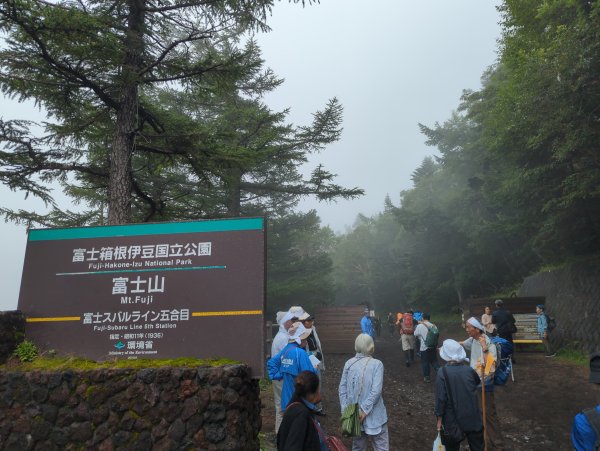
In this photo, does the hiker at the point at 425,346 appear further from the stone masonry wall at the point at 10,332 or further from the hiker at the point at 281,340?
the stone masonry wall at the point at 10,332

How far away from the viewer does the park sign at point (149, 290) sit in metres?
5.41

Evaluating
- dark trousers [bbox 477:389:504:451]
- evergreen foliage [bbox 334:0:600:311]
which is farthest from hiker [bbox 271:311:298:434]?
evergreen foliage [bbox 334:0:600:311]

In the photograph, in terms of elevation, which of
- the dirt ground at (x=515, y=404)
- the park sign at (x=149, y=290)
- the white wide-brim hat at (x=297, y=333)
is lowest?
the dirt ground at (x=515, y=404)

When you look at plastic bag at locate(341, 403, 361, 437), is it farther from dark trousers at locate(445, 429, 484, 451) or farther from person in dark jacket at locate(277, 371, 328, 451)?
person in dark jacket at locate(277, 371, 328, 451)

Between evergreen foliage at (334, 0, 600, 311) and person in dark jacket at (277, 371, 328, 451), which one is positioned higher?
evergreen foliage at (334, 0, 600, 311)

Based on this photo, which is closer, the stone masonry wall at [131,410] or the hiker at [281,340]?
the stone masonry wall at [131,410]

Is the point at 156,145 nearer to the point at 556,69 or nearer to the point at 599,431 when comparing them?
the point at 599,431

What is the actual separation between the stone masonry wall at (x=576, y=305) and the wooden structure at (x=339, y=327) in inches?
310

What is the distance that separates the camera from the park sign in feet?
17.7

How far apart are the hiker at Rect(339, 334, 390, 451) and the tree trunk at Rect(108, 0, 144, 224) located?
539cm

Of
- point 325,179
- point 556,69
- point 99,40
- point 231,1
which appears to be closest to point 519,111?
point 556,69

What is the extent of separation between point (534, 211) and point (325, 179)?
8700 mm

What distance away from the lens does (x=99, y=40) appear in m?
6.89

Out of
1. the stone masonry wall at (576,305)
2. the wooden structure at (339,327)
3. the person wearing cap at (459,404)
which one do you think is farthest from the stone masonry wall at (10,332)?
the stone masonry wall at (576,305)
